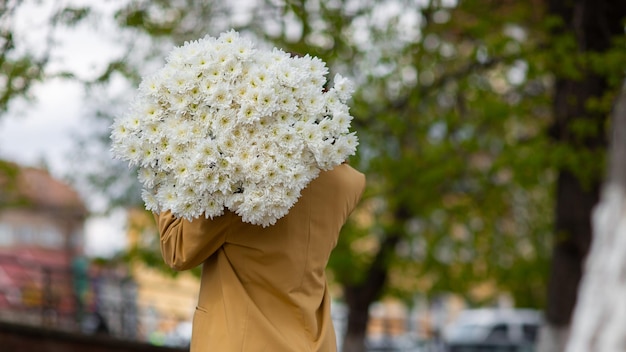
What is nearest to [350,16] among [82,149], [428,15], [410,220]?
[428,15]

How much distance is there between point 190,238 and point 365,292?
14321 mm

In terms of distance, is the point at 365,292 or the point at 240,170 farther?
the point at 365,292

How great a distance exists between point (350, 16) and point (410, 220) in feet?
21.1

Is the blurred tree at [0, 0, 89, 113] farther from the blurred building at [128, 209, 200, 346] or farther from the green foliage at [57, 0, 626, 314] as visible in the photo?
the blurred building at [128, 209, 200, 346]

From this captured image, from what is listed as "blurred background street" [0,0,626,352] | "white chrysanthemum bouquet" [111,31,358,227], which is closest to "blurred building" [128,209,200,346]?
"blurred background street" [0,0,626,352]

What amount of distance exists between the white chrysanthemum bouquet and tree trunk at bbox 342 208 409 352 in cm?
1196

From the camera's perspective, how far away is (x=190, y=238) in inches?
143

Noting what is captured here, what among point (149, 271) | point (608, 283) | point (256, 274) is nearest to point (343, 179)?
point (256, 274)

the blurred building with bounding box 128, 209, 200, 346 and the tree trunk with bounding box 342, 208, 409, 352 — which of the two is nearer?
the blurred building with bounding box 128, 209, 200, 346

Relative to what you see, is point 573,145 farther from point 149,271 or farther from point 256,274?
point 256,274

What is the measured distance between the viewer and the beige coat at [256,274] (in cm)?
370

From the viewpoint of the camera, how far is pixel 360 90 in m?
12.8

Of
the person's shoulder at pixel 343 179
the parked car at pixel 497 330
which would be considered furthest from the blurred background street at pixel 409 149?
the parked car at pixel 497 330

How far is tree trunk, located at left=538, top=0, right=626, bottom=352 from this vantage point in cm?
1087
